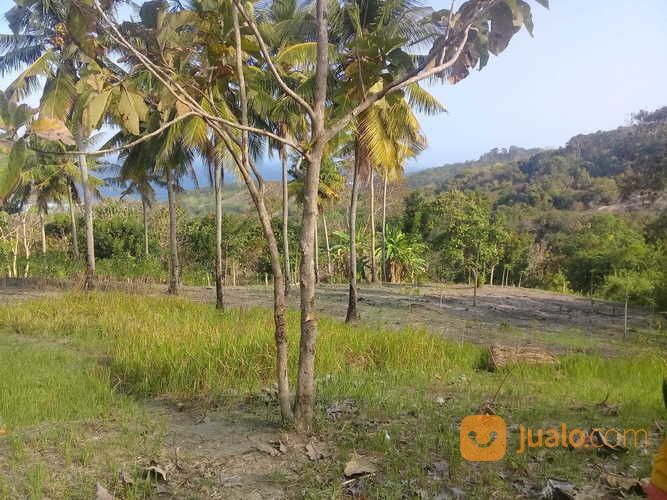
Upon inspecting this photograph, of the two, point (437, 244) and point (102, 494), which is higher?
point (437, 244)

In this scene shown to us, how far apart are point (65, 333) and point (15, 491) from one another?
6.50 meters

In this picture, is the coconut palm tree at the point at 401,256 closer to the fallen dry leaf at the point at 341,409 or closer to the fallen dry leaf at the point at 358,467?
the fallen dry leaf at the point at 341,409

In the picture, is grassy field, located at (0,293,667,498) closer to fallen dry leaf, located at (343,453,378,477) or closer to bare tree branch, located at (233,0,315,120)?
fallen dry leaf, located at (343,453,378,477)

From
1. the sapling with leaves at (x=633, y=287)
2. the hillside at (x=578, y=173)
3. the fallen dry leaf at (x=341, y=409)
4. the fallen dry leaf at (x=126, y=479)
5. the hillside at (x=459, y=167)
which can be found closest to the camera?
the fallen dry leaf at (x=126, y=479)

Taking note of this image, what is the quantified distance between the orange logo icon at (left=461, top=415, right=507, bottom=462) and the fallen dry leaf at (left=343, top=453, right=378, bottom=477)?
2.30ft

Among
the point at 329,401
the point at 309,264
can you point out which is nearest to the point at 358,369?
the point at 329,401

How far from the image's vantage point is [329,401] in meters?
4.96

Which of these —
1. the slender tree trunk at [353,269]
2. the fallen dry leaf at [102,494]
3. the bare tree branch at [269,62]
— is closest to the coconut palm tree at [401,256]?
the slender tree trunk at [353,269]

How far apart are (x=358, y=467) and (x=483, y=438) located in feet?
3.62

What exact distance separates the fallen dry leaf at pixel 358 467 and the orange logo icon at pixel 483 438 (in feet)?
2.30

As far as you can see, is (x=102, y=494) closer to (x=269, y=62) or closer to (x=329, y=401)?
(x=329, y=401)

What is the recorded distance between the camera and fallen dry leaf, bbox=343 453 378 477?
3340 millimetres

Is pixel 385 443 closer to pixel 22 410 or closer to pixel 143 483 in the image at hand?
pixel 143 483

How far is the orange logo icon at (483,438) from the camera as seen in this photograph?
3.69 m
